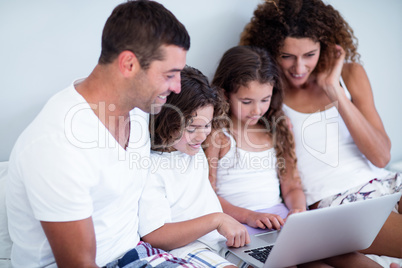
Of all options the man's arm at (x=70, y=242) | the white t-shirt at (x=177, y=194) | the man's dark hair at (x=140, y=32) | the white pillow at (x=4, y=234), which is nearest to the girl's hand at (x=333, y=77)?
the white t-shirt at (x=177, y=194)

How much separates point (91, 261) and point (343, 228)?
0.73 m

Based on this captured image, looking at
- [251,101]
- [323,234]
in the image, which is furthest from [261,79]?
[323,234]

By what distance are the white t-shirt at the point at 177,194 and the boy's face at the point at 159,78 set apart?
1.00 feet

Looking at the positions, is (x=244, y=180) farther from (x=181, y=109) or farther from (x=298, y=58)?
(x=298, y=58)

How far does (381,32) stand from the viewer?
2238mm

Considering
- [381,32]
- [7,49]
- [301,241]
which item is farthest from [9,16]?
[381,32]

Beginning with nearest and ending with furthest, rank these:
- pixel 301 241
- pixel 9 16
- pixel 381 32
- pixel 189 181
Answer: pixel 301 241 → pixel 9 16 → pixel 189 181 → pixel 381 32

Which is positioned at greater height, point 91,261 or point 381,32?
point 381,32

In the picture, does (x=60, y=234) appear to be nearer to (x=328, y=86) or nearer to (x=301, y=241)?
(x=301, y=241)

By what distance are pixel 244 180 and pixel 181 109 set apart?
464 millimetres

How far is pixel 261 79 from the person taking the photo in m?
1.56

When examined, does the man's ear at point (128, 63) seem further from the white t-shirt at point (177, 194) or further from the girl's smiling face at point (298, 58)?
the girl's smiling face at point (298, 58)

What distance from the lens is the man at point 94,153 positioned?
95cm

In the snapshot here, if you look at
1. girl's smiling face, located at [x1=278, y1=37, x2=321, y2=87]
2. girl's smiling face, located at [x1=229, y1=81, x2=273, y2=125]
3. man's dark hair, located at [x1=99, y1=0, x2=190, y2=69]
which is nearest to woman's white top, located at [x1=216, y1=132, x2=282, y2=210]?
girl's smiling face, located at [x1=229, y1=81, x2=273, y2=125]
